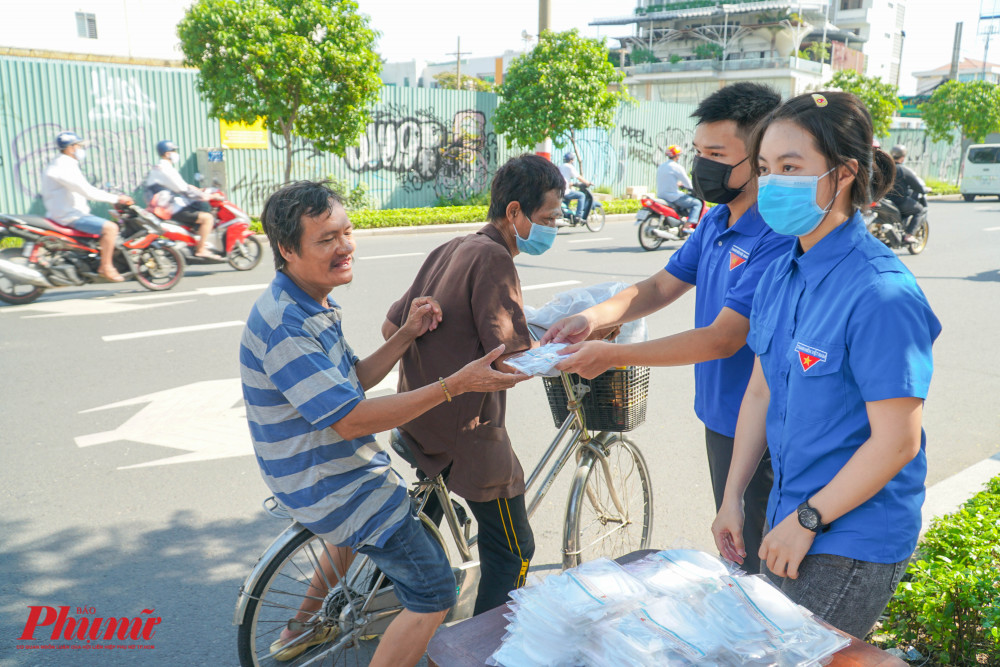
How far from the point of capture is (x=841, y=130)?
1648mm

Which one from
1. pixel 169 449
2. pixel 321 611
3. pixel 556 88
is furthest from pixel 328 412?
pixel 556 88

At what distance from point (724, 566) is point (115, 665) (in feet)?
7.56

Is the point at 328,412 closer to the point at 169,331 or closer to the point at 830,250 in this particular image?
the point at 830,250

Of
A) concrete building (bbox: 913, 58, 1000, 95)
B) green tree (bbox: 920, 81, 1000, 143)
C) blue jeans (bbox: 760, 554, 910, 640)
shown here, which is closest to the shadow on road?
blue jeans (bbox: 760, 554, 910, 640)

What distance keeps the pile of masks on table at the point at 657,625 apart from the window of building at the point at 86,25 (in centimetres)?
3312

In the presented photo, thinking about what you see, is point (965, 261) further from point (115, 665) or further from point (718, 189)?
point (115, 665)

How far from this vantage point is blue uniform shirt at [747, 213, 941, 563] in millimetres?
1535

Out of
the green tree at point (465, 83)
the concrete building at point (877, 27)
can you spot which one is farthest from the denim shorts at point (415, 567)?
the concrete building at point (877, 27)

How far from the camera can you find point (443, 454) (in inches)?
101

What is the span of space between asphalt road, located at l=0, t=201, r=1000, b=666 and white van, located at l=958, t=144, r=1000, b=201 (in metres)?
22.2

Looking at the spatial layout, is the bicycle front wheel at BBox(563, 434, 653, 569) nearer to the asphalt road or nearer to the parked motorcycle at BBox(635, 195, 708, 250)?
the asphalt road

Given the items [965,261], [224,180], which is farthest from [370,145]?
[965,261]

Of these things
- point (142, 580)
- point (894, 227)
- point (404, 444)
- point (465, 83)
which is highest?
point (465, 83)

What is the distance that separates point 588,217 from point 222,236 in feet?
27.6
